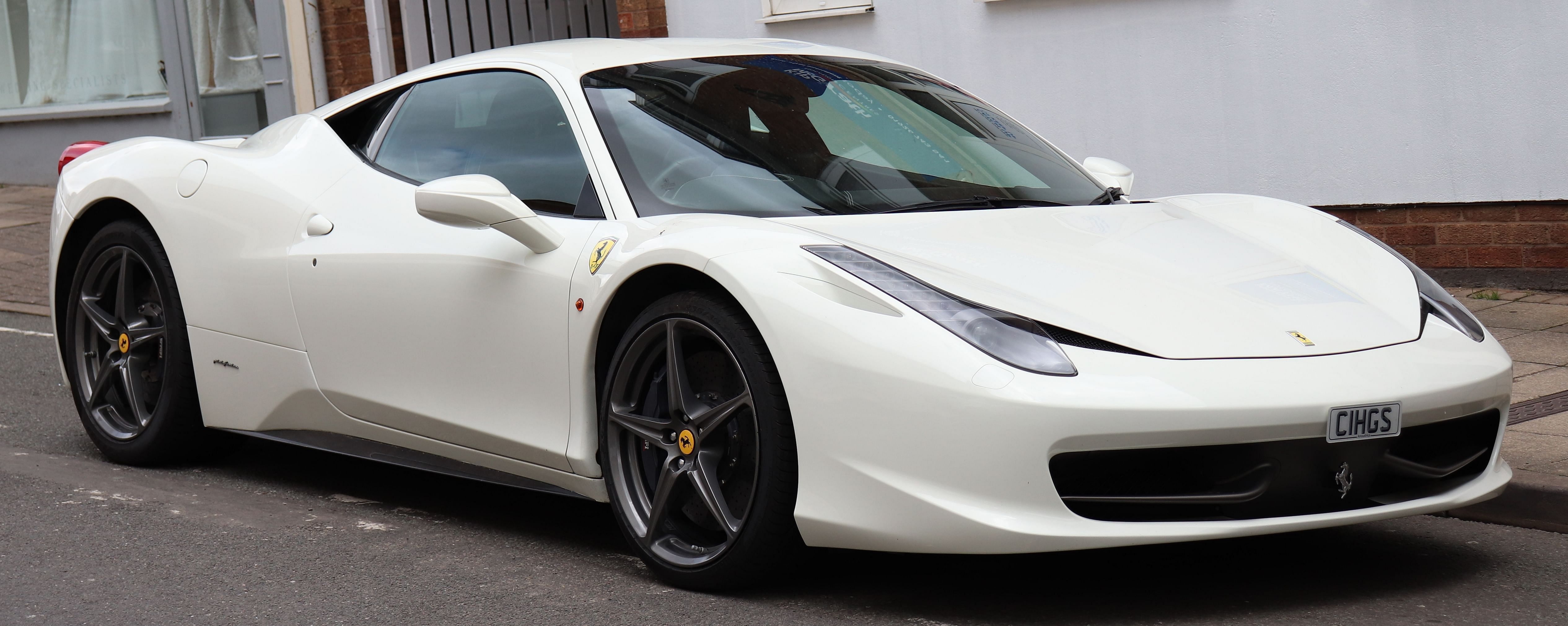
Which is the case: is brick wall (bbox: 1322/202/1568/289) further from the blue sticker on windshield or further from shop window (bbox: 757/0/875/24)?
the blue sticker on windshield

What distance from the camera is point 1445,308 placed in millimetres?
3555

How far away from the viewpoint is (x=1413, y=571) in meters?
3.47

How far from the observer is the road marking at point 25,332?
307 inches

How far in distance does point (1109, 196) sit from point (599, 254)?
146 cm

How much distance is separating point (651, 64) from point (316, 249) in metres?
1.05

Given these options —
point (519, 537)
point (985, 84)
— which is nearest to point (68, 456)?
point (519, 537)

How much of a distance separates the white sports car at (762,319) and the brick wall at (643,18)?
18.6 feet

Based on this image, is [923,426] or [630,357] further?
[630,357]

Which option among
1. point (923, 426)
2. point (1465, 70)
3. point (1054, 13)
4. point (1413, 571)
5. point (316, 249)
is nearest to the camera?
point (923, 426)

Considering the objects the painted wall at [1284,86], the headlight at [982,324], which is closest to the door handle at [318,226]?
the headlight at [982,324]

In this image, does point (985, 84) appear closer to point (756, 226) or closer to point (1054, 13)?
point (1054, 13)

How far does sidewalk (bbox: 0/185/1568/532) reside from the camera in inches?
155

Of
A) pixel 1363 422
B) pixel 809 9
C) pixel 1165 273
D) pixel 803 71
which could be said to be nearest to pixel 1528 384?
pixel 1165 273

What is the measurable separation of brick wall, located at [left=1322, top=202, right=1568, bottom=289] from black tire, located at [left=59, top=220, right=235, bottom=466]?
537 cm
